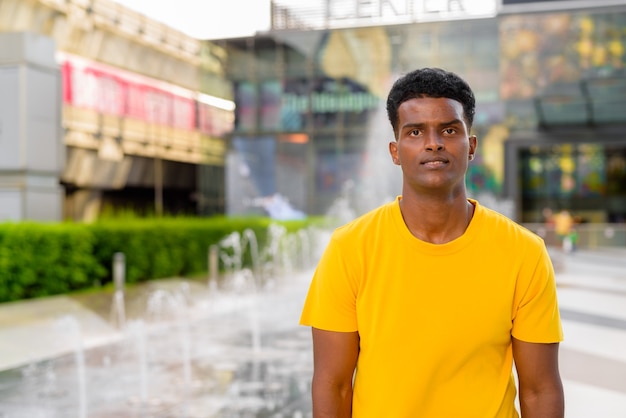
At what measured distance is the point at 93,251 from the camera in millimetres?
13344

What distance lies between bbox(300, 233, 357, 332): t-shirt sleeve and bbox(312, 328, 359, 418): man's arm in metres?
0.02

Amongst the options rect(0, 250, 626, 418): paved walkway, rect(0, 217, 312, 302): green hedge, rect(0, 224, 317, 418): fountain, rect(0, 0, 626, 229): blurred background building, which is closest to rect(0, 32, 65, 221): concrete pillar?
rect(0, 217, 312, 302): green hedge

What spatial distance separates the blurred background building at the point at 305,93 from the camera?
2150 centimetres

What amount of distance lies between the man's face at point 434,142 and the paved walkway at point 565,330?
12.8ft

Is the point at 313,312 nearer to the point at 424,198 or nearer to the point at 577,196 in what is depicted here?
the point at 424,198

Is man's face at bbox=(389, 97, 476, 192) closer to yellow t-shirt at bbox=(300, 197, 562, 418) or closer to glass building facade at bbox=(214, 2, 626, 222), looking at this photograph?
yellow t-shirt at bbox=(300, 197, 562, 418)

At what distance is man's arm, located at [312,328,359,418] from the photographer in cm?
184

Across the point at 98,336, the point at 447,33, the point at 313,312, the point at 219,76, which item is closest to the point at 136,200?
the point at 219,76

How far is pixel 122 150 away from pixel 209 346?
16623mm

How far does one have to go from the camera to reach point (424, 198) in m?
1.86

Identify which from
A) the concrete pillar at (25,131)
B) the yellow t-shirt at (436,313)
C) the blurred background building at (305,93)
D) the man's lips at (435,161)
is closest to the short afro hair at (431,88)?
the man's lips at (435,161)

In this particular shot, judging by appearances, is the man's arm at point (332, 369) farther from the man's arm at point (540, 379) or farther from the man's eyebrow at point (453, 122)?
the man's eyebrow at point (453, 122)

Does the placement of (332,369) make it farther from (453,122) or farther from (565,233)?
(565,233)

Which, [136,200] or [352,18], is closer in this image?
[352,18]
